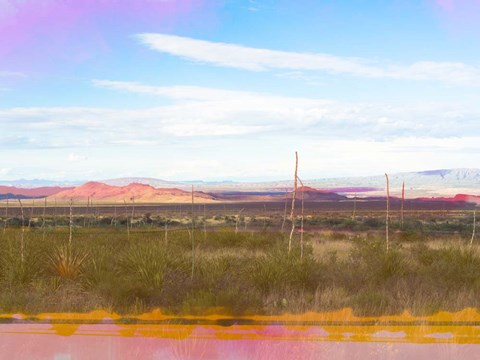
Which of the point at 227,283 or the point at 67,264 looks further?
the point at 67,264

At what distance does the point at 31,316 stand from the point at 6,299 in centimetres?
110

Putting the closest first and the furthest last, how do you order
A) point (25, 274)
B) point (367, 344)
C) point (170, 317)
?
point (367, 344) < point (170, 317) < point (25, 274)

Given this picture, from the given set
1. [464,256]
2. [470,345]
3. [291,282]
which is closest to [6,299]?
A: [291,282]

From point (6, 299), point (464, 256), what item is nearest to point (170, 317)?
point (6, 299)

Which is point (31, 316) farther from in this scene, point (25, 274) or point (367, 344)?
point (367, 344)

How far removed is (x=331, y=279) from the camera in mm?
13695

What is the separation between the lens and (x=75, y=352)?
25.7ft

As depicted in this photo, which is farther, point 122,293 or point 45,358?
point 122,293

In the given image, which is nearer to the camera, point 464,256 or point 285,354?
point 285,354

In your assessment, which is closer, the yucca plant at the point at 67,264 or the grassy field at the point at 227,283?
the grassy field at the point at 227,283

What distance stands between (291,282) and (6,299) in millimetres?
5410

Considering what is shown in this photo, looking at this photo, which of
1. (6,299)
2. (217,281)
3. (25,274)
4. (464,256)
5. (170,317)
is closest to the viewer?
(170,317)

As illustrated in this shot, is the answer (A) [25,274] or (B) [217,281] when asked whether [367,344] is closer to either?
(B) [217,281]

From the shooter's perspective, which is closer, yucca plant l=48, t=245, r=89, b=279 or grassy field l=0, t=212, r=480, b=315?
grassy field l=0, t=212, r=480, b=315
